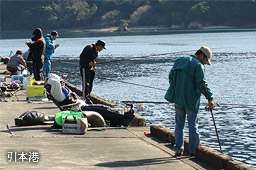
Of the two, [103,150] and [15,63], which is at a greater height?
[15,63]

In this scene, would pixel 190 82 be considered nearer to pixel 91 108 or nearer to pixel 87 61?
pixel 91 108

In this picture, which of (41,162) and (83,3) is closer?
(41,162)

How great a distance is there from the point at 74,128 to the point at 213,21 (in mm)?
151736

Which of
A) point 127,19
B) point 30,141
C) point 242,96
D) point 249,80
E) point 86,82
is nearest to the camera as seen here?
point 30,141

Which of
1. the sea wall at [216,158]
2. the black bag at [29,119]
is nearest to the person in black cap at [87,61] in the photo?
the black bag at [29,119]

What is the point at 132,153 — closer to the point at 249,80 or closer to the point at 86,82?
the point at 86,82

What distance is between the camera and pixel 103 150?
26.5ft

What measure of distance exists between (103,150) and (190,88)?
65.6 inches

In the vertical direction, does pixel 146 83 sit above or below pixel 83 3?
below

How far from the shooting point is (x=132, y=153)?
7.91m

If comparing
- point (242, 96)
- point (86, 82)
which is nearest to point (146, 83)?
point (242, 96)

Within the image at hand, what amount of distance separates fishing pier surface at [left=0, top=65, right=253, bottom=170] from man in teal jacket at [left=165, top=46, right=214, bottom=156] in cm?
32

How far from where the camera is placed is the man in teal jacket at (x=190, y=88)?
7426mm

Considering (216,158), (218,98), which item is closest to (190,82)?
(216,158)
